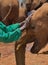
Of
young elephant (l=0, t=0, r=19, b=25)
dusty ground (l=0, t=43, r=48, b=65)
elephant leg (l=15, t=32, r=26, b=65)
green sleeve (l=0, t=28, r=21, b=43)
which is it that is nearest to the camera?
green sleeve (l=0, t=28, r=21, b=43)

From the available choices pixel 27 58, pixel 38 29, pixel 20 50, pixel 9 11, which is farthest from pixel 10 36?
pixel 27 58

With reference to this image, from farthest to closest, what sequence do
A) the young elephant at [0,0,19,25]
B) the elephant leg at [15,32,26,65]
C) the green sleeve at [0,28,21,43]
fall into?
the young elephant at [0,0,19,25] → the elephant leg at [15,32,26,65] → the green sleeve at [0,28,21,43]

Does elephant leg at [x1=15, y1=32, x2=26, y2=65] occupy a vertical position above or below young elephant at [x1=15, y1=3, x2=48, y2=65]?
below

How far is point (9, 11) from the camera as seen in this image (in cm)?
484

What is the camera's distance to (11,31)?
129 inches

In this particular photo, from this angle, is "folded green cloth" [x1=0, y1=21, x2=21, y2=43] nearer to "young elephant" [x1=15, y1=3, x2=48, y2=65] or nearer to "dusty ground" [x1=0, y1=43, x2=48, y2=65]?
"young elephant" [x1=15, y1=3, x2=48, y2=65]

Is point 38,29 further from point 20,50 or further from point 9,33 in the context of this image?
point 20,50

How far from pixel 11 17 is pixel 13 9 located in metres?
0.21

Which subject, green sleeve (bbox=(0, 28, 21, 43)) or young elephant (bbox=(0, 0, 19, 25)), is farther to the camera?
young elephant (bbox=(0, 0, 19, 25))

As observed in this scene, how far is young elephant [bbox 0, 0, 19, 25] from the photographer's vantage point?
466 cm

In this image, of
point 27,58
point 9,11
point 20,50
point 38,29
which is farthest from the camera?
point 27,58

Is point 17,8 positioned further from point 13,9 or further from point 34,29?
point 34,29

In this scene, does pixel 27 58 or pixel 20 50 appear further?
pixel 27 58

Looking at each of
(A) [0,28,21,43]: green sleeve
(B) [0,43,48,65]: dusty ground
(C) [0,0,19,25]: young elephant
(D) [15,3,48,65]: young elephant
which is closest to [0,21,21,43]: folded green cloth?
(A) [0,28,21,43]: green sleeve
